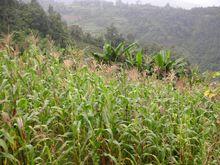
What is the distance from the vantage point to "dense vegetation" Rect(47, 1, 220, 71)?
237 feet

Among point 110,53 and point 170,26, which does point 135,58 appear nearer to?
point 110,53

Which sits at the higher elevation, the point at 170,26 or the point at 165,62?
the point at 165,62

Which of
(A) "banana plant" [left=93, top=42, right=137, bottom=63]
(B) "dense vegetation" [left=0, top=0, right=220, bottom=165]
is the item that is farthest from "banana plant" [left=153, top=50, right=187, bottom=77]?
(B) "dense vegetation" [left=0, top=0, right=220, bottom=165]

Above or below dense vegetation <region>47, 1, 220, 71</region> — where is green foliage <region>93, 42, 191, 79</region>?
above

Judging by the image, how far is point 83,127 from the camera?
293 centimetres

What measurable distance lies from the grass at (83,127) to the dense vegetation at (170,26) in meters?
49.0

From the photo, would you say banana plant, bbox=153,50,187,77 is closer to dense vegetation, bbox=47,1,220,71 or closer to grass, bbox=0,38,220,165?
grass, bbox=0,38,220,165

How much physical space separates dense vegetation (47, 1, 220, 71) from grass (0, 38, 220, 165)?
49.0 metres

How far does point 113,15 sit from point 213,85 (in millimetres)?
118350

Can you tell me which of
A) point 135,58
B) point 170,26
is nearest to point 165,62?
point 135,58

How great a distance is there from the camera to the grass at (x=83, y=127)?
8.50 ft

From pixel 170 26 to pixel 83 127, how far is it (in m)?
92.5

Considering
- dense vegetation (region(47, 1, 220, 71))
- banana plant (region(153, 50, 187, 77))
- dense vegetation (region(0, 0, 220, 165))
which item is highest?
dense vegetation (region(0, 0, 220, 165))

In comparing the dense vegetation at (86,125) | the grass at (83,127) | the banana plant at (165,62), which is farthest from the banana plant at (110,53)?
the grass at (83,127)
